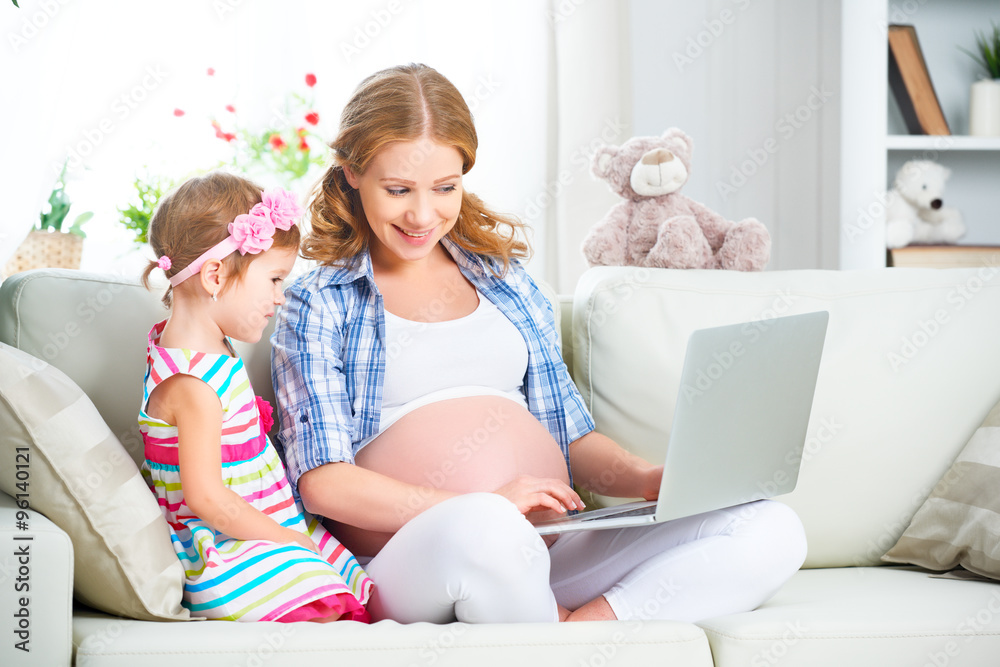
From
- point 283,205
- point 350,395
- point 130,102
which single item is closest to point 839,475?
point 350,395

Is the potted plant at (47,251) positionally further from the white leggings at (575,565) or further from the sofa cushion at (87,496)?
the white leggings at (575,565)

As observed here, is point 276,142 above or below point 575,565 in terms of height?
above

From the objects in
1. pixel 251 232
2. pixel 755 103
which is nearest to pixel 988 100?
pixel 755 103

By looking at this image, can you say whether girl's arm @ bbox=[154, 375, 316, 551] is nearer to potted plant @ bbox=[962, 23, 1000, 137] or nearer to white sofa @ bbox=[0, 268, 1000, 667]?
white sofa @ bbox=[0, 268, 1000, 667]

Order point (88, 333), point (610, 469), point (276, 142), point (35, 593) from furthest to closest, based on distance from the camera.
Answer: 1. point (276, 142)
2. point (610, 469)
3. point (88, 333)
4. point (35, 593)

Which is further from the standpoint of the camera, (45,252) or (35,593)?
(45,252)

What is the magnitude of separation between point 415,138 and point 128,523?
2.07ft

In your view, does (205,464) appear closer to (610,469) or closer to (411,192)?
(411,192)

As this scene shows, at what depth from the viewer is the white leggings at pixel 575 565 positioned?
3.16ft

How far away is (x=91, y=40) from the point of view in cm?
208

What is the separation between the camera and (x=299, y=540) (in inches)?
42.2

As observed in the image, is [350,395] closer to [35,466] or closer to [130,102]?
[35,466]

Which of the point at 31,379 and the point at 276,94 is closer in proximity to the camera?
the point at 31,379

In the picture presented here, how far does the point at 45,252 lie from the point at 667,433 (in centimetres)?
125
